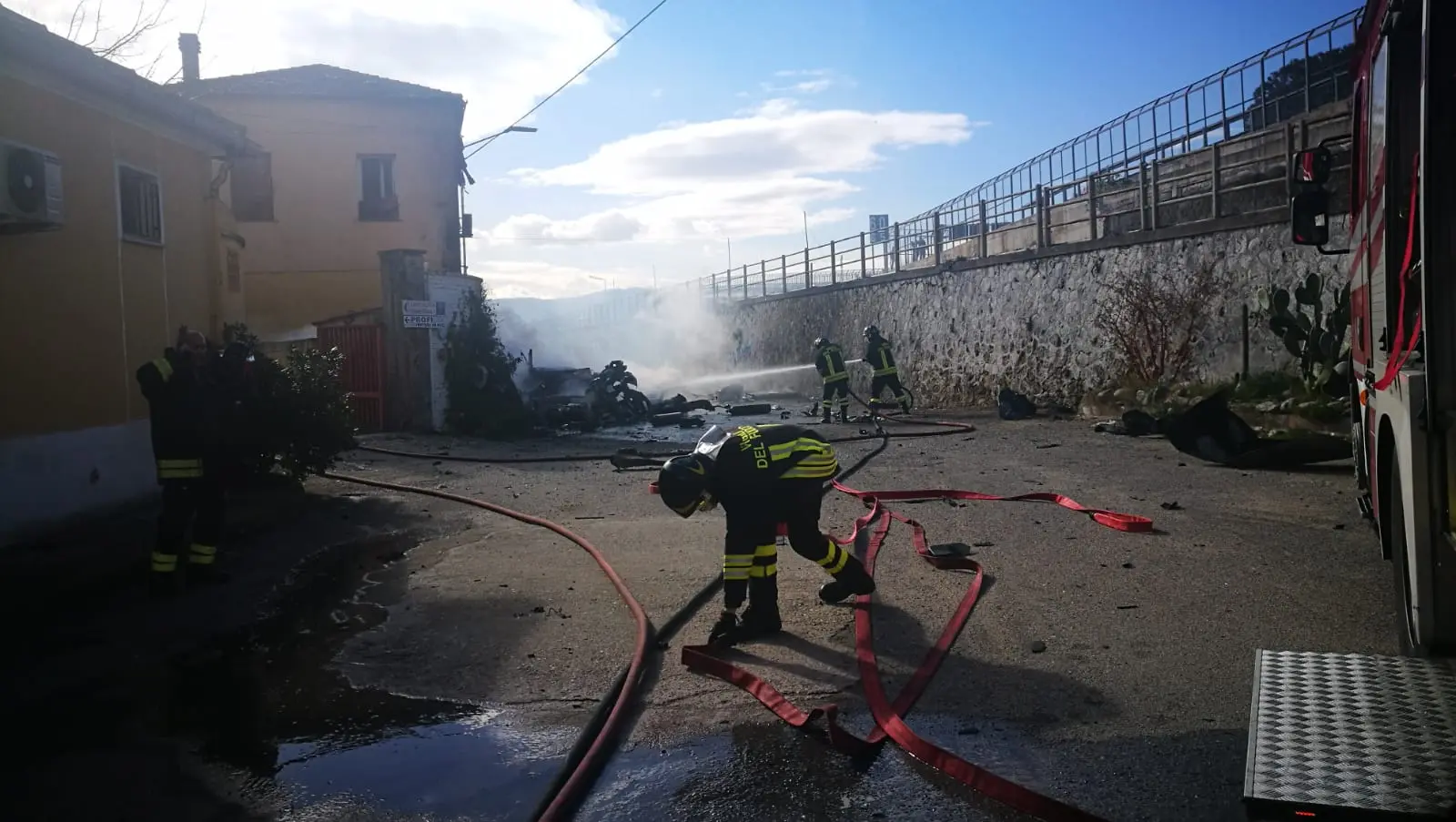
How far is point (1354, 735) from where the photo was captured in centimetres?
320

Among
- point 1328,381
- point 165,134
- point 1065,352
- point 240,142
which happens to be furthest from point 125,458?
point 1065,352

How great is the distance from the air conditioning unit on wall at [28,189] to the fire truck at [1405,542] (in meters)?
8.40

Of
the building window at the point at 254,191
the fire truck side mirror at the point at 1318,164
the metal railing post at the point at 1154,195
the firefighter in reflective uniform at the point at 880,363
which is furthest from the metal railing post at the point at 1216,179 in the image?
the building window at the point at 254,191

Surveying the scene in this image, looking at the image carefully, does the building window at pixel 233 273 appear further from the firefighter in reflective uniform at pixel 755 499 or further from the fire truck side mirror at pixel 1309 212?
the fire truck side mirror at pixel 1309 212

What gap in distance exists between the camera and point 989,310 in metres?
20.9

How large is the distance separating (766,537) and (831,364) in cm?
1341

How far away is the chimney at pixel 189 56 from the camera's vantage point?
893 inches

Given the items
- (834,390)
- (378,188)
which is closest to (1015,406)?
(834,390)

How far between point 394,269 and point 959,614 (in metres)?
13.3

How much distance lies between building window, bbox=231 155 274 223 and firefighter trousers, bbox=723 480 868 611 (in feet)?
77.5

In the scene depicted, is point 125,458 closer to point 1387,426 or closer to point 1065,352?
point 1387,426

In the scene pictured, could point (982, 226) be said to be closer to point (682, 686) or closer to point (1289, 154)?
point (1289, 154)

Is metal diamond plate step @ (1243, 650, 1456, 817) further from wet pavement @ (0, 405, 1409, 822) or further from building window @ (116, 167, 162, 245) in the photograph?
building window @ (116, 167, 162, 245)

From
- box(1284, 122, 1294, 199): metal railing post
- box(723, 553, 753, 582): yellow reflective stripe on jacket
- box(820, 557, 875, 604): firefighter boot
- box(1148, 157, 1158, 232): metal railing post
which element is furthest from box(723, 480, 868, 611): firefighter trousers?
box(1148, 157, 1158, 232): metal railing post
